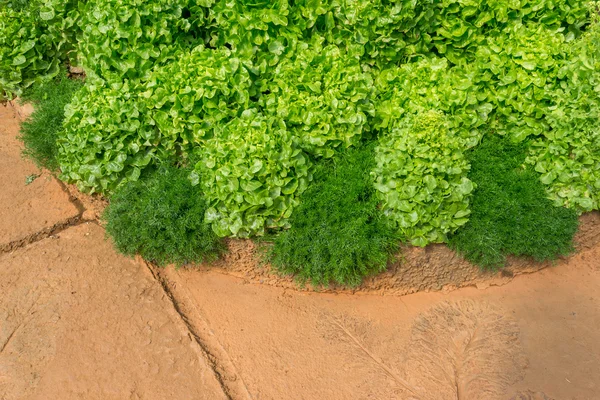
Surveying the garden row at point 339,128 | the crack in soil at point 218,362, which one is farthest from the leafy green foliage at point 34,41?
the crack in soil at point 218,362

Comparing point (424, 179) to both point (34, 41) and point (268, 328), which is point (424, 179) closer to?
point (268, 328)

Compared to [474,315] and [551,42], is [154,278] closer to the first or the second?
[474,315]

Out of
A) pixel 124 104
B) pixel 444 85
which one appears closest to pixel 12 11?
pixel 124 104

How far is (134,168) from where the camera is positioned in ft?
16.1

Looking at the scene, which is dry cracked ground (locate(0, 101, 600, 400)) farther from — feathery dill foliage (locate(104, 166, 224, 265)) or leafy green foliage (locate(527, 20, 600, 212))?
leafy green foliage (locate(527, 20, 600, 212))

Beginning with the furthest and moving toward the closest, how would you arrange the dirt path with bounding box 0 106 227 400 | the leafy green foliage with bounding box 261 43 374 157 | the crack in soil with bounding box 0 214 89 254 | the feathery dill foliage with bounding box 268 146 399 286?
1. the crack in soil with bounding box 0 214 89 254
2. the leafy green foliage with bounding box 261 43 374 157
3. the feathery dill foliage with bounding box 268 146 399 286
4. the dirt path with bounding box 0 106 227 400

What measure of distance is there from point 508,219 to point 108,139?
132 inches

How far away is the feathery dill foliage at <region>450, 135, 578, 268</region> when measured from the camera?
459 cm

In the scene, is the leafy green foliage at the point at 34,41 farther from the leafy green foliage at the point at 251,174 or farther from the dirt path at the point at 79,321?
the leafy green foliage at the point at 251,174

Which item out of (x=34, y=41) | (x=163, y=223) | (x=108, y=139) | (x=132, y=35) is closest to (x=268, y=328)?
(x=163, y=223)

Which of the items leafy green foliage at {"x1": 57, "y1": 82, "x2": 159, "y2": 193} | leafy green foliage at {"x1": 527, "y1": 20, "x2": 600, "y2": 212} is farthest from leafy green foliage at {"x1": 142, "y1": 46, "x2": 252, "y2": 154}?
leafy green foliage at {"x1": 527, "y1": 20, "x2": 600, "y2": 212}

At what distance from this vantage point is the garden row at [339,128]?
4.39m

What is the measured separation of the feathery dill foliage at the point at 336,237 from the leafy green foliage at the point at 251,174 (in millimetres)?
134

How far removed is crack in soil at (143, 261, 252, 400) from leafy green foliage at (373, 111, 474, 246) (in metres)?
1.68
